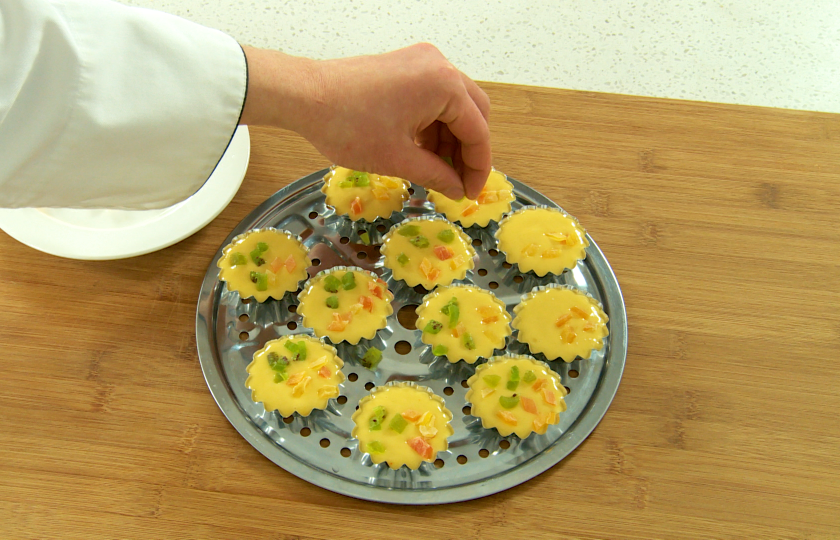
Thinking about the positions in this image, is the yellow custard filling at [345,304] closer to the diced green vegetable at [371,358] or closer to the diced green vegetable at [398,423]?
the diced green vegetable at [371,358]

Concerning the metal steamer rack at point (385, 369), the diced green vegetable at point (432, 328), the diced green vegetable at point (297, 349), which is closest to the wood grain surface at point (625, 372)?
the metal steamer rack at point (385, 369)

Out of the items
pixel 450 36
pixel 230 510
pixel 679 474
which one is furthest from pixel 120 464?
pixel 450 36

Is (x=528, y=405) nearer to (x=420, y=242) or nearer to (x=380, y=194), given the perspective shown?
(x=420, y=242)

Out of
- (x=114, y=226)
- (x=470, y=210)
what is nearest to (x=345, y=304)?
(x=470, y=210)

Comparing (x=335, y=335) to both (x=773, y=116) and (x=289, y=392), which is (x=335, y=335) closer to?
(x=289, y=392)

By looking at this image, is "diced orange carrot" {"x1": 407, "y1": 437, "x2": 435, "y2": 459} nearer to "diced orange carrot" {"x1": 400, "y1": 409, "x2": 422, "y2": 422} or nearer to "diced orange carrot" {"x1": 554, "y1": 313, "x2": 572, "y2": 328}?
"diced orange carrot" {"x1": 400, "y1": 409, "x2": 422, "y2": 422}

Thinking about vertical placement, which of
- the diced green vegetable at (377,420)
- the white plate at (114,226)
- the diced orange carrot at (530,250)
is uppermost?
the diced orange carrot at (530,250)

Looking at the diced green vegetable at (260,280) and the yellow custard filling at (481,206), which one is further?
the yellow custard filling at (481,206)
